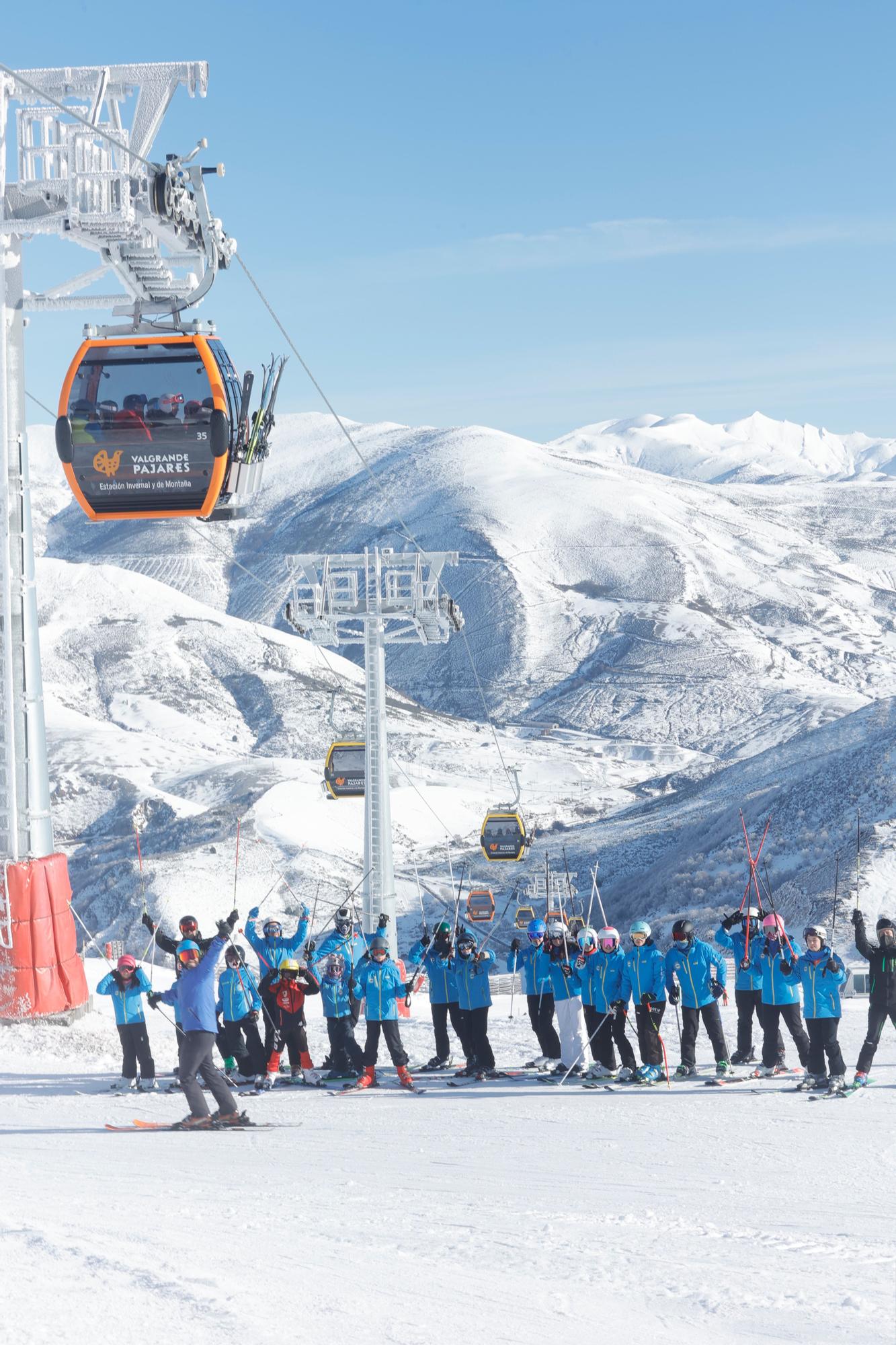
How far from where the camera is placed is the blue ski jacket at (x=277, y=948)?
1316 centimetres

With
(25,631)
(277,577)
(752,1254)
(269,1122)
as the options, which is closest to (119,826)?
(25,631)

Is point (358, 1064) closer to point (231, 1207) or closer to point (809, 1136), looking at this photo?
point (809, 1136)

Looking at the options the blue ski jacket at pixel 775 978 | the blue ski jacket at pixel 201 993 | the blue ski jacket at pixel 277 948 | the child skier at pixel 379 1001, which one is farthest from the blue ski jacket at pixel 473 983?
the blue ski jacket at pixel 201 993

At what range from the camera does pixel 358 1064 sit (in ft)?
41.2

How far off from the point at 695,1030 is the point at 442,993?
242 centimetres

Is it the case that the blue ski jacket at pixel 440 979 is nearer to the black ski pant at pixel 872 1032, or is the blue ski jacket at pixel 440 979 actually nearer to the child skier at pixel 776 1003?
the child skier at pixel 776 1003

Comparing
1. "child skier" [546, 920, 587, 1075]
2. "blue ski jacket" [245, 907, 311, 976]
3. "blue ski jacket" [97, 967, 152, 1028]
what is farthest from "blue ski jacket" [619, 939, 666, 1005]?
"blue ski jacket" [97, 967, 152, 1028]

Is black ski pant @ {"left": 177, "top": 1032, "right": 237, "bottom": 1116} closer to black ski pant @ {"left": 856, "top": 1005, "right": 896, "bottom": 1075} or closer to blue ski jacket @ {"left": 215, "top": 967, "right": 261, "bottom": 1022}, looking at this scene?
blue ski jacket @ {"left": 215, "top": 967, "right": 261, "bottom": 1022}

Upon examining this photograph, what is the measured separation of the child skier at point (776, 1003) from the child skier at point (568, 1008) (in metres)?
1.63

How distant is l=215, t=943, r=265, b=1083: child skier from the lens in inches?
489

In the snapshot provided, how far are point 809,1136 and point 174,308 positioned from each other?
8.90m

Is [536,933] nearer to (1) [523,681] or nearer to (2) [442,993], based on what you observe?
(2) [442,993]

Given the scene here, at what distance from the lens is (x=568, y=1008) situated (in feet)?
41.1

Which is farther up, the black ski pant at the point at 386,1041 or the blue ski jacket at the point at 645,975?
the blue ski jacket at the point at 645,975
